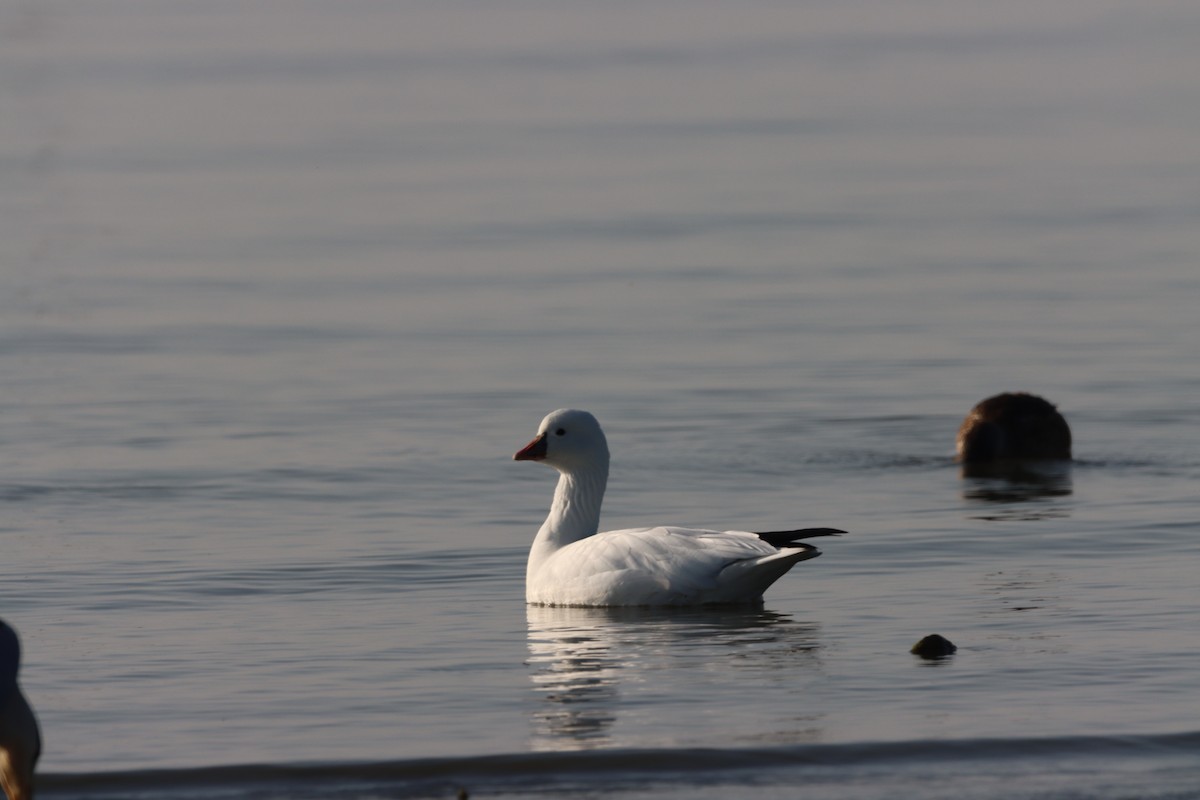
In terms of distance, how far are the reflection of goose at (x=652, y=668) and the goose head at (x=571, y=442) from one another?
48.7 inches

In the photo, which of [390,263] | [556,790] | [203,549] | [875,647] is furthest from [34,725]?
[390,263]

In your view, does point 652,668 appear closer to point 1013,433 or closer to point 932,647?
point 932,647

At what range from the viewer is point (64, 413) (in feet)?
64.2

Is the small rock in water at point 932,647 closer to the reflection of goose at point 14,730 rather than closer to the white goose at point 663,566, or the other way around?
the white goose at point 663,566

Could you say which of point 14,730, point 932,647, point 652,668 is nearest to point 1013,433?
point 932,647

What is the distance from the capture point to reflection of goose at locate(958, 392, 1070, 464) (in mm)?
18234

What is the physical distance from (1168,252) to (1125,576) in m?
14.2

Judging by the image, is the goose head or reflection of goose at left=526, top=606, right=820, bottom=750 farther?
the goose head

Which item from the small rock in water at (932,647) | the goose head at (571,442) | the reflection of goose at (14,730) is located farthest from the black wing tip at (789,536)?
the reflection of goose at (14,730)

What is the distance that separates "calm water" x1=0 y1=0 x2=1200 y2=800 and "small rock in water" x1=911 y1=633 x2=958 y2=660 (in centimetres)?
11

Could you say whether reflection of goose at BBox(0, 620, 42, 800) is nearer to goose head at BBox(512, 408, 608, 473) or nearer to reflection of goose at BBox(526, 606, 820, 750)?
reflection of goose at BBox(526, 606, 820, 750)

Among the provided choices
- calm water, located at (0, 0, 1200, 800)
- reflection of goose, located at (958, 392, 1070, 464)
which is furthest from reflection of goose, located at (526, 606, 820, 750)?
reflection of goose, located at (958, 392, 1070, 464)

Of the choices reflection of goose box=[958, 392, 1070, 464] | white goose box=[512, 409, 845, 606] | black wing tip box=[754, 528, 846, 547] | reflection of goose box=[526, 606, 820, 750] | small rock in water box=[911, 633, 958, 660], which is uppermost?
reflection of goose box=[958, 392, 1070, 464]

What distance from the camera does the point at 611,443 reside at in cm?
1817
